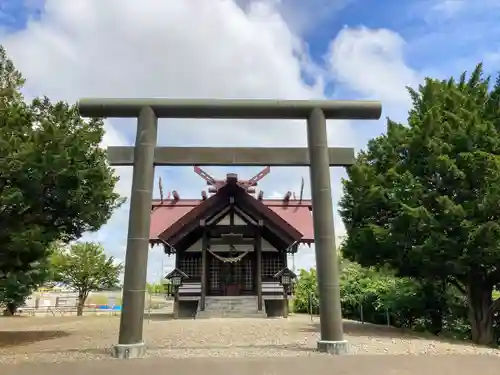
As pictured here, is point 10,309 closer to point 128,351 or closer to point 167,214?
point 167,214

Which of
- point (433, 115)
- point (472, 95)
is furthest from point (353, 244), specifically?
point (472, 95)

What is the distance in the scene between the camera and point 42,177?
10773 mm

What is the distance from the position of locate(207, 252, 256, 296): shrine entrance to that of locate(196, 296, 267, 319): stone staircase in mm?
804

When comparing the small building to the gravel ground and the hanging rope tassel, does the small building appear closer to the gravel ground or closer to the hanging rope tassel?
the hanging rope tassel

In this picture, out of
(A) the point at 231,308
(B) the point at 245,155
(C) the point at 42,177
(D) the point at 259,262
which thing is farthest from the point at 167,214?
(B) the point at 245,155

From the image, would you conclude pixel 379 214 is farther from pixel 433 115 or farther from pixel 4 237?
pixel 4 237

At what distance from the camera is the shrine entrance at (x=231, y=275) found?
71.9ft

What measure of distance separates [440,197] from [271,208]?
46.9ft

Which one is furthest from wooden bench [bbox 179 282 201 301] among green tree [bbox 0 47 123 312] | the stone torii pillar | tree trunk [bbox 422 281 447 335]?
the stone torii pillar

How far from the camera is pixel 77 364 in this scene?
7258 mm

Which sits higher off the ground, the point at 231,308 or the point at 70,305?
the point at 70,305

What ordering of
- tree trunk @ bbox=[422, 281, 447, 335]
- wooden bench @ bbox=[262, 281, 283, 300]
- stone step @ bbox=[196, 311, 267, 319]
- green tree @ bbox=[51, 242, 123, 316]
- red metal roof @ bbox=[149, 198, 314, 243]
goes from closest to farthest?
tree trunk @ bbox=[422, 281, 447, 335] < stone step @ bbox=[196, 311, 267, 319] < wooden bench @ bbox=[262, 281, 283, 300] < red metal roof @ bbox=[149, 198, 314, 243] < green tree @ bbox=[51, 242, 123, 316]

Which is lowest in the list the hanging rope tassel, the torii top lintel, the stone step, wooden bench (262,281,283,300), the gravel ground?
the gravel ground

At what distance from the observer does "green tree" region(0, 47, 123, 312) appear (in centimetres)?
1060
